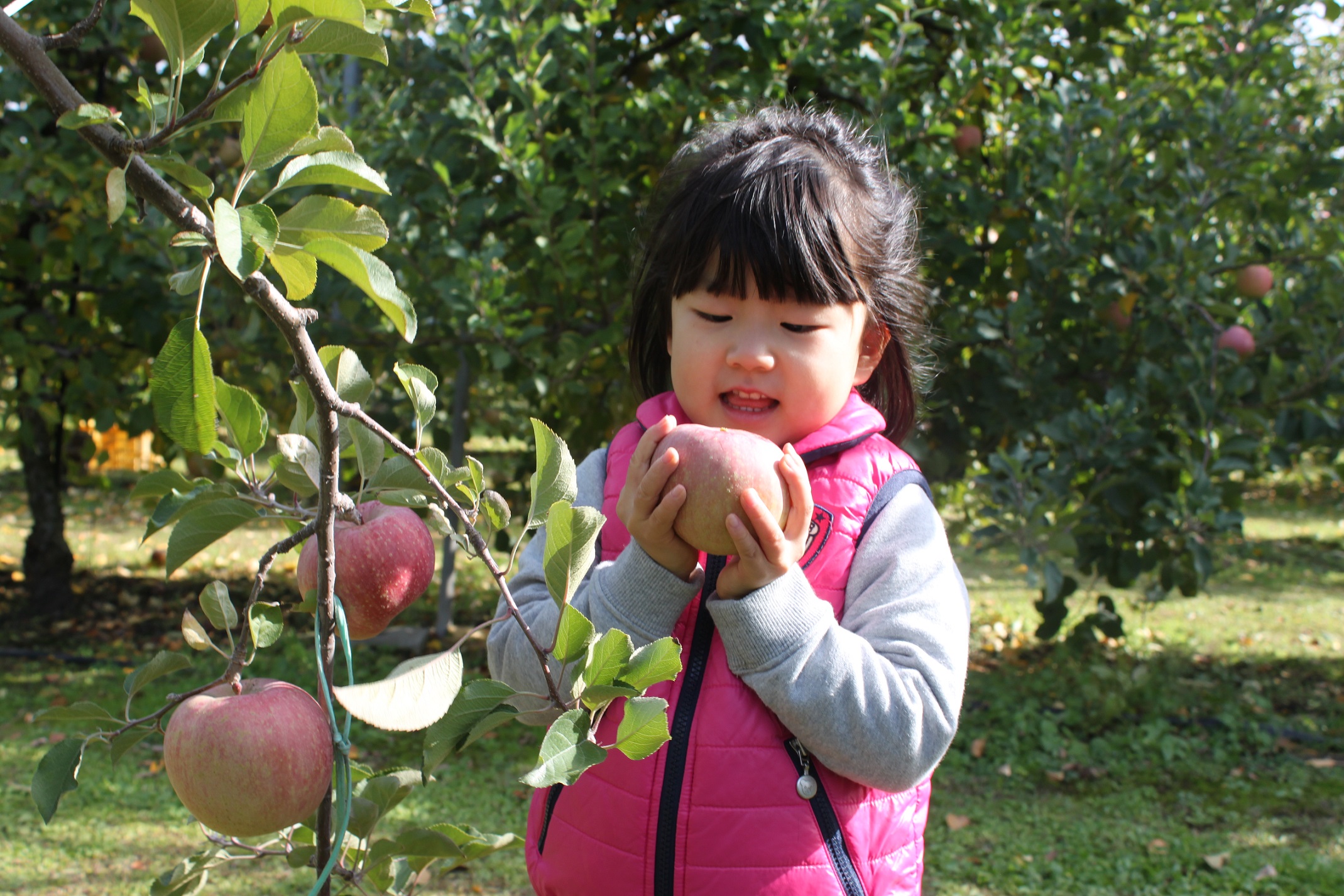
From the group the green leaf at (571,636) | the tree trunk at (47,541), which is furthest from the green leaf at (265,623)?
the tree trunk at (47,541)

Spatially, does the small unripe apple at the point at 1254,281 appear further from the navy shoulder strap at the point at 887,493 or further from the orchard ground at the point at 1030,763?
the navy shoulder strap at the point at 887,493

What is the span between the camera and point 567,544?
657mm

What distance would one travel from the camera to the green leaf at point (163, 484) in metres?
0.79

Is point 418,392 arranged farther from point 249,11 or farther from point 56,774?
point 56,774

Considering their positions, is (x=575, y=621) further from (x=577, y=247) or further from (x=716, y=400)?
(x=577, y=247)

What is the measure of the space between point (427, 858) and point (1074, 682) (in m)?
3.02

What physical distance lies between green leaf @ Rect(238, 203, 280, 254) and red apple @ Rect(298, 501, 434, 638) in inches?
13.0

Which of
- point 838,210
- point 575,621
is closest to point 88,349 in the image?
point 838,210

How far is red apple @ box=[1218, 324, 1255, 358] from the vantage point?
2686 mm

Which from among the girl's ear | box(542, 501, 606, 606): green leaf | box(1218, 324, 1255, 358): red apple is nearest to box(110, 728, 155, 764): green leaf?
box(542, 501, 606, 606): green leaf

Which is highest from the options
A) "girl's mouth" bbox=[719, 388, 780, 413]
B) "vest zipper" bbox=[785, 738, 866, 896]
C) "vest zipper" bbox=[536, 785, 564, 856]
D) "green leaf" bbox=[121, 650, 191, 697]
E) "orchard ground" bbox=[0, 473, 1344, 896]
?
"girl's mouth" bbox=[719, 388, 780, 413]

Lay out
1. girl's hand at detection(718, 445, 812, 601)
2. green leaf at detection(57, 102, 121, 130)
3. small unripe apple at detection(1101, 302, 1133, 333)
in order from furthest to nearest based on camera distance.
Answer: small unripe apple at detection(1101, 302, 1133, 333) → girl's hand at detection(718, 445, 812, 601) → green leaf at detection(57, 102, 121, 130)

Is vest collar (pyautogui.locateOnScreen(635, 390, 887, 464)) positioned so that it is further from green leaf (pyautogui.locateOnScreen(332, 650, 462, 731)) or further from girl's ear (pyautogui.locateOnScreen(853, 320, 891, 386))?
green leaf (pyautogui.locateOnScreen(332, 650, 462, 731))

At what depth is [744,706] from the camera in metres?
0.97
